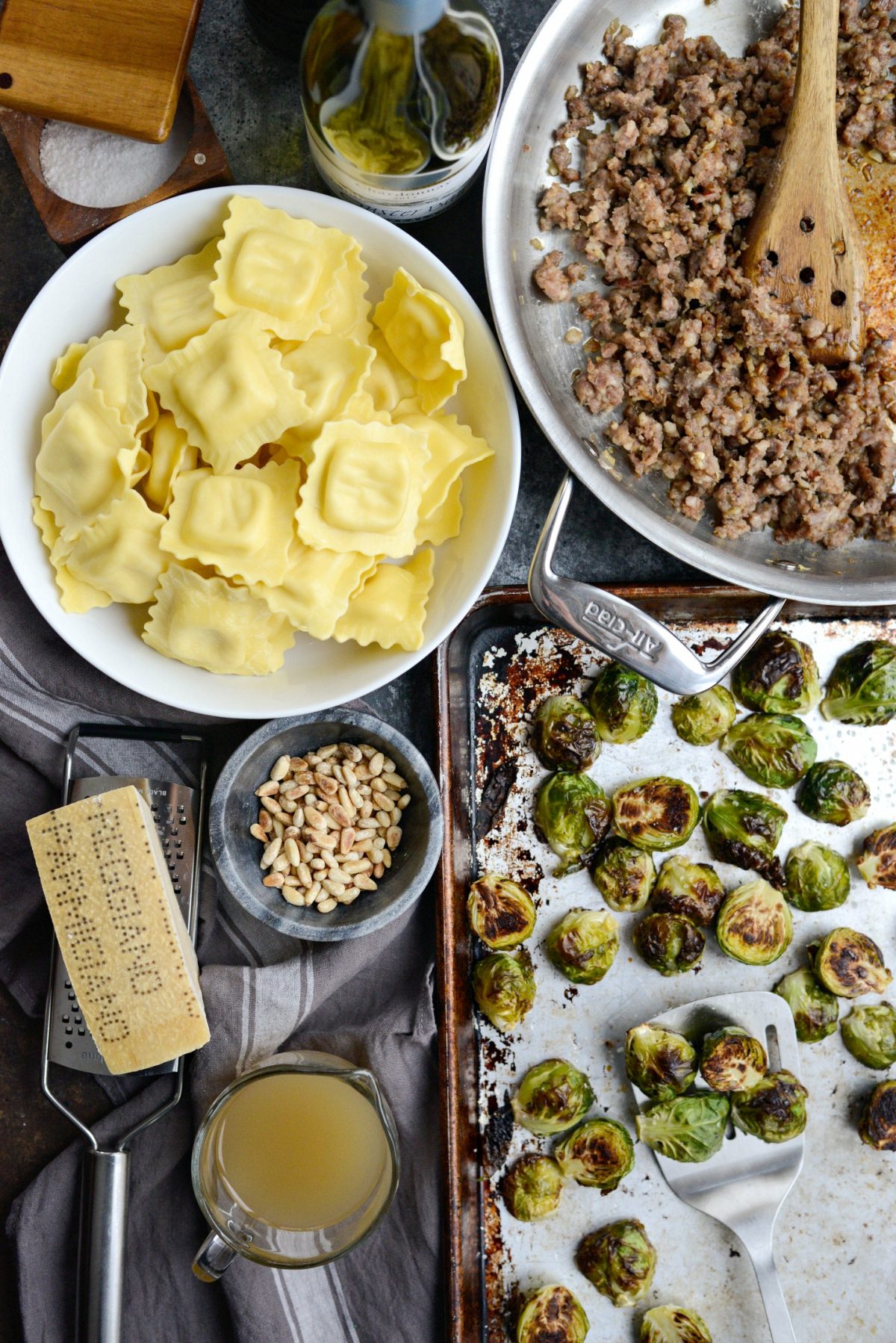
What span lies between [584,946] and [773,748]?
552 mm

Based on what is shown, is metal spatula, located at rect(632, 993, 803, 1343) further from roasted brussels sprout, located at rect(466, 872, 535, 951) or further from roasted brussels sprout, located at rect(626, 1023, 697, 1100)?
roasted brussels sprout, located at rect(466, 872, 535, 951)

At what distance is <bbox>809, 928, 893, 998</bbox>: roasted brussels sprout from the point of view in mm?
2037

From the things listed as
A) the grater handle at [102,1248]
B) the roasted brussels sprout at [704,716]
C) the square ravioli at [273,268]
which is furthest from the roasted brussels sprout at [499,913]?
the square ravioli at [273,268]

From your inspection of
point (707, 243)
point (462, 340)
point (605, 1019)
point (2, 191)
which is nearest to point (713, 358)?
point (707, 243)

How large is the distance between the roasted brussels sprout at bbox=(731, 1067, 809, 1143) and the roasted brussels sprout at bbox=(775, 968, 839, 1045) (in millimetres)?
102

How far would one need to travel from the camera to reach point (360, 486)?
68.7 inches

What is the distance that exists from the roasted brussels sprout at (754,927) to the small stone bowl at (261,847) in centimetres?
62

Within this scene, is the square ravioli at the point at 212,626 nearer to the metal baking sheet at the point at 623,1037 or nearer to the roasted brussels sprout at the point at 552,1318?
the metal baking sheet at the point at 623,1037

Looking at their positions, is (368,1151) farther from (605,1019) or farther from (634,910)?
(634,910)

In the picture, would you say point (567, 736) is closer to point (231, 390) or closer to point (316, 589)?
point (316, 589)

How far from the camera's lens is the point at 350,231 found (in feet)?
5.98

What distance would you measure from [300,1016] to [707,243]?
1668 mm

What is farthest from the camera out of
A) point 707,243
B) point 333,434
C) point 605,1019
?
point 605,1019

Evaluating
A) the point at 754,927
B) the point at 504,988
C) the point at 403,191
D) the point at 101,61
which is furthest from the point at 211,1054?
the point at 101,61
